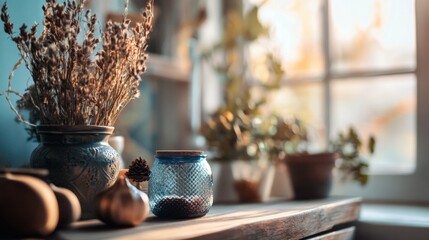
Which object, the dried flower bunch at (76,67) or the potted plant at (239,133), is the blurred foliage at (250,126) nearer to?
the potted plant at (239,133)

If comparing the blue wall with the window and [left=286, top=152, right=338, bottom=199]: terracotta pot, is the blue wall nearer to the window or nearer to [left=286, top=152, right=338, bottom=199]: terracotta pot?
[left=286, top=152, right=338, bottom=199]: terracotta pot

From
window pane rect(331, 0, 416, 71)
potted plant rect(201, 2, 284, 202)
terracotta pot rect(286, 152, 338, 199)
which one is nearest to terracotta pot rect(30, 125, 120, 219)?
potted plant rect(201, 2, 284, 202)

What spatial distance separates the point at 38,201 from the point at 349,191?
1178 millimetres

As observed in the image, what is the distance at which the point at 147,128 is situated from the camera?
1906mm

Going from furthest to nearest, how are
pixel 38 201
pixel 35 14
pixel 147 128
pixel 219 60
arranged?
1. pixel 219 60
2. pixel 147 128
3. pixel 35 14
4. pixel 38 201

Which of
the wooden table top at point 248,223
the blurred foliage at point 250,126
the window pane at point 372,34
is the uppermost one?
the window pane at point 372,34

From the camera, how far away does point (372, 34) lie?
1.81 m

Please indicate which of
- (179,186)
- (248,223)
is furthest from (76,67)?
(248,223)

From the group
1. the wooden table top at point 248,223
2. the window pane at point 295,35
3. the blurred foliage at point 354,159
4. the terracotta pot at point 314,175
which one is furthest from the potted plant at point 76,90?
the window pane at point 295,35

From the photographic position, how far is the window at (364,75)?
1.70 metres

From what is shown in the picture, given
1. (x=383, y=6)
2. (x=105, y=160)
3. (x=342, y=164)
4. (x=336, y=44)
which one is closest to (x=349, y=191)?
(x=342, y=164)

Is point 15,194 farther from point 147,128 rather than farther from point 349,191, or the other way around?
point 349,191

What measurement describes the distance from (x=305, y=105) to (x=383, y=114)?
265 millimetres

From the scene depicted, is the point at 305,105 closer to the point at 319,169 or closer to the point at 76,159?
the point at 319,169
